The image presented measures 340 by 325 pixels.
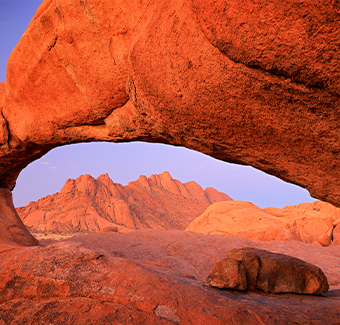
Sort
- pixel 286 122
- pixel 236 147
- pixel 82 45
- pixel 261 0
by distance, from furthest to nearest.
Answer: pixel 82 45
pixel 236 147
pixel 286 122
pixel 261 0

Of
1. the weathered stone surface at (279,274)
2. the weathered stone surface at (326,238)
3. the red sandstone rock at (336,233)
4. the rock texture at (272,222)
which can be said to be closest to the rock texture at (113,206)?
the rock texture at (272,222)

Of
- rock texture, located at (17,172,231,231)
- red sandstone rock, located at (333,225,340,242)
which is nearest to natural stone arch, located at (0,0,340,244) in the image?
red sandstone rock, located at (333,225,340,242)

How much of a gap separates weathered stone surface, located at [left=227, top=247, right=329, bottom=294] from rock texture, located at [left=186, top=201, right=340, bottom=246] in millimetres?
9155

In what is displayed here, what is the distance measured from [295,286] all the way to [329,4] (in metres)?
5.37

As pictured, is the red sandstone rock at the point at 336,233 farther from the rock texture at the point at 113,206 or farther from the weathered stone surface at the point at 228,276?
the rock texture at the point at 113,206

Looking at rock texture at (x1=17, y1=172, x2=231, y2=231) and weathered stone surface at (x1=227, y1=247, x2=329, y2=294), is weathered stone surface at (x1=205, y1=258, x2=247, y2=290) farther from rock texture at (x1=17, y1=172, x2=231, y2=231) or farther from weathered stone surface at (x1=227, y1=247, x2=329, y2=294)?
rock texture at (x1=17, y1=172, x2=231, y2=231)

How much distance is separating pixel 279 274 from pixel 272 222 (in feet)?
48.6

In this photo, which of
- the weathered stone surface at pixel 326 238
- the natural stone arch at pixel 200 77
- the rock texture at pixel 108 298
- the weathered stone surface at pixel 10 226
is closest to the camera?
the natural stone arch at pixel 200 77

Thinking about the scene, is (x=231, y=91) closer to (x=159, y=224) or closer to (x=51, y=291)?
(x=51, y=291)

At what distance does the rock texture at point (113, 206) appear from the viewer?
40.7 m

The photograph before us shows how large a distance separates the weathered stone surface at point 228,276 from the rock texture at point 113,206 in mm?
28551

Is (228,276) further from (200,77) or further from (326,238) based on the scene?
(326,238)

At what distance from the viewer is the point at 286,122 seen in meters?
3.20

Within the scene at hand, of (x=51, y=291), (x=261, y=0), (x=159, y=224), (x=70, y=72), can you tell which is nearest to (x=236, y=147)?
(x=261, y=0)
